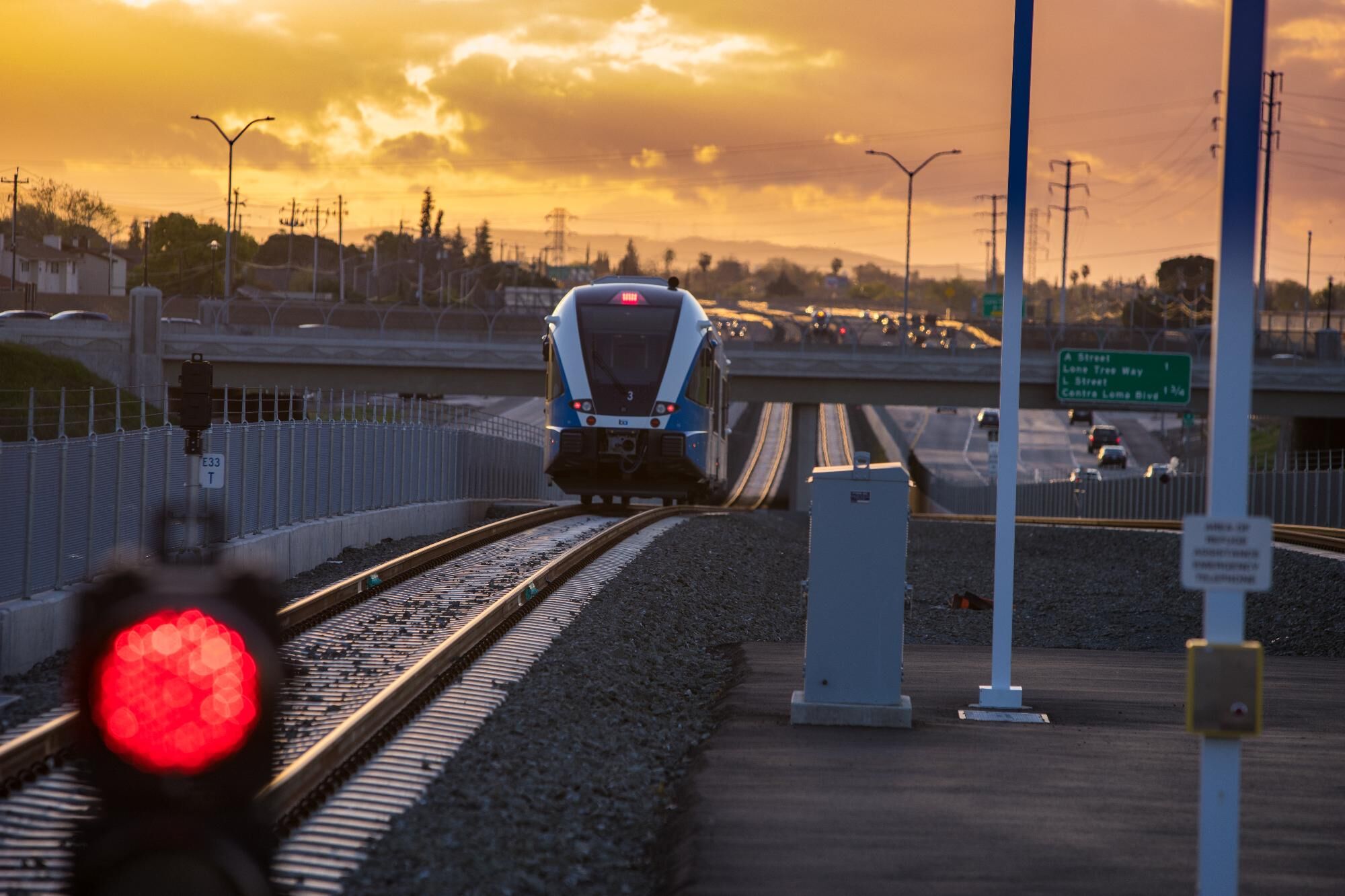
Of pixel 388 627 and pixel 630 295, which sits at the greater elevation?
pixel 630 295

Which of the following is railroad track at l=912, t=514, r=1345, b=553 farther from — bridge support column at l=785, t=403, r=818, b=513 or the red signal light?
the red signal light

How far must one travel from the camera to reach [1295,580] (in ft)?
80.9

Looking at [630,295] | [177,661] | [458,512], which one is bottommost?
[458,512]

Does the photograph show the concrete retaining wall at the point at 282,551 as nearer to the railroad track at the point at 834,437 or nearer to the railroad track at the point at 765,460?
the railroad track at the point at 765,460

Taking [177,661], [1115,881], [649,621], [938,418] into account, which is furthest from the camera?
[938,418]

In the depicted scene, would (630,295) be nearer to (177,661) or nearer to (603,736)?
(603,736)

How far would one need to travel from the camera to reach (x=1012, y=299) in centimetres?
1134

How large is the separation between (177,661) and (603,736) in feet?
21.3

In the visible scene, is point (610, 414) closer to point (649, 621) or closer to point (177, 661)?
point (649, 621)

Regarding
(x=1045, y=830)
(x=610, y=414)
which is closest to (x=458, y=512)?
(x=610, y=414)

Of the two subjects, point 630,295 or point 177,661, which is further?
point 630,295

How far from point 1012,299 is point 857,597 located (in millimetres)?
2638

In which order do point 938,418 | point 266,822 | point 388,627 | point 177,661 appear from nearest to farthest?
point 177,661, point 266,822, point 388,627, point 938,418

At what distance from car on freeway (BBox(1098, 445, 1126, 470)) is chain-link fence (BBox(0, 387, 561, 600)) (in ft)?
222
